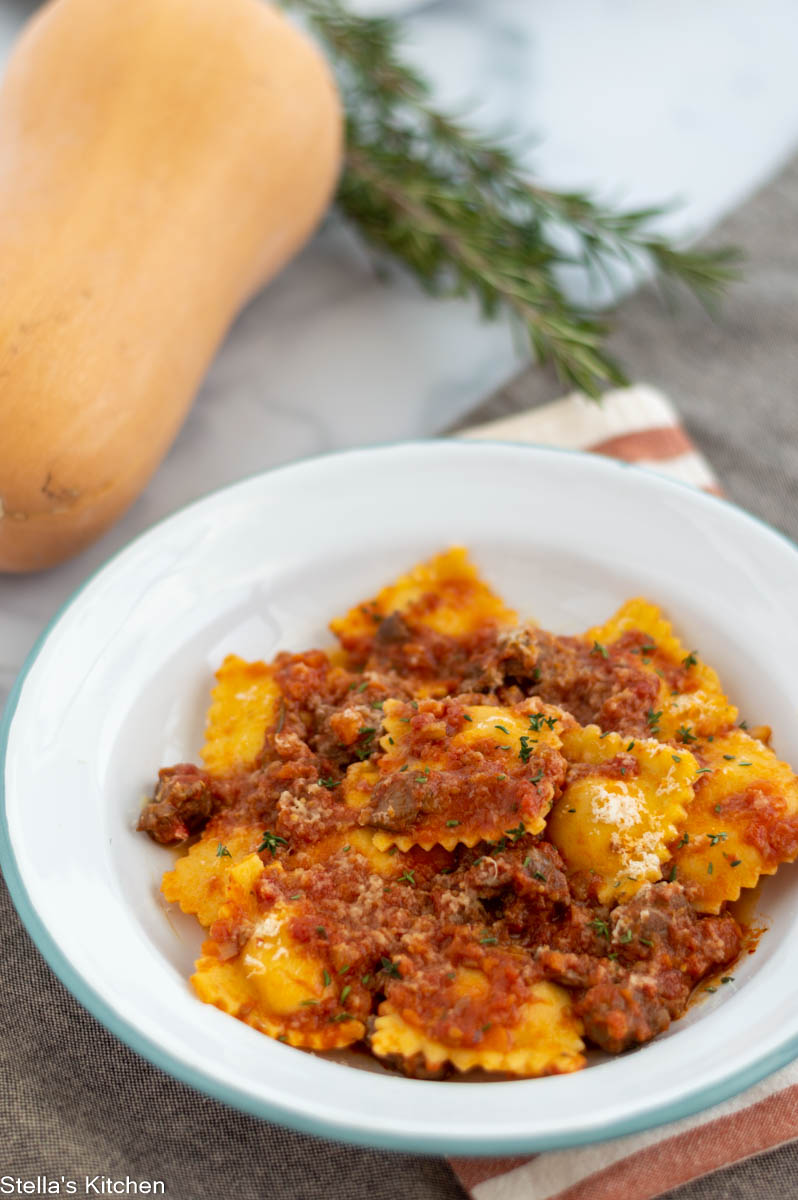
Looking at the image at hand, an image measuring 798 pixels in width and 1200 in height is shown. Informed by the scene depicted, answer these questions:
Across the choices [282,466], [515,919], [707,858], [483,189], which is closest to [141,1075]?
[515,919]

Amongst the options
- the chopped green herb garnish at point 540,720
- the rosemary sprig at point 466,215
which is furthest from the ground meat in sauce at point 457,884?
the rosemary sprig at point 466,215

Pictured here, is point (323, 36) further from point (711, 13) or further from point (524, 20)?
point (711, 13)

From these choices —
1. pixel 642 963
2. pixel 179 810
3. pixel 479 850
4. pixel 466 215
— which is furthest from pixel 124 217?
pixel 642 963

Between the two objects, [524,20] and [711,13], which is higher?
[711,13]

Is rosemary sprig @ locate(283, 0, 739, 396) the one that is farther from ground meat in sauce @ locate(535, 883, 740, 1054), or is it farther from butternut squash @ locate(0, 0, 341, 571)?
ground meat in sauce @ locate(535, 883, 740, 1054)

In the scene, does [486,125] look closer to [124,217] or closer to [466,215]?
[466,215]
